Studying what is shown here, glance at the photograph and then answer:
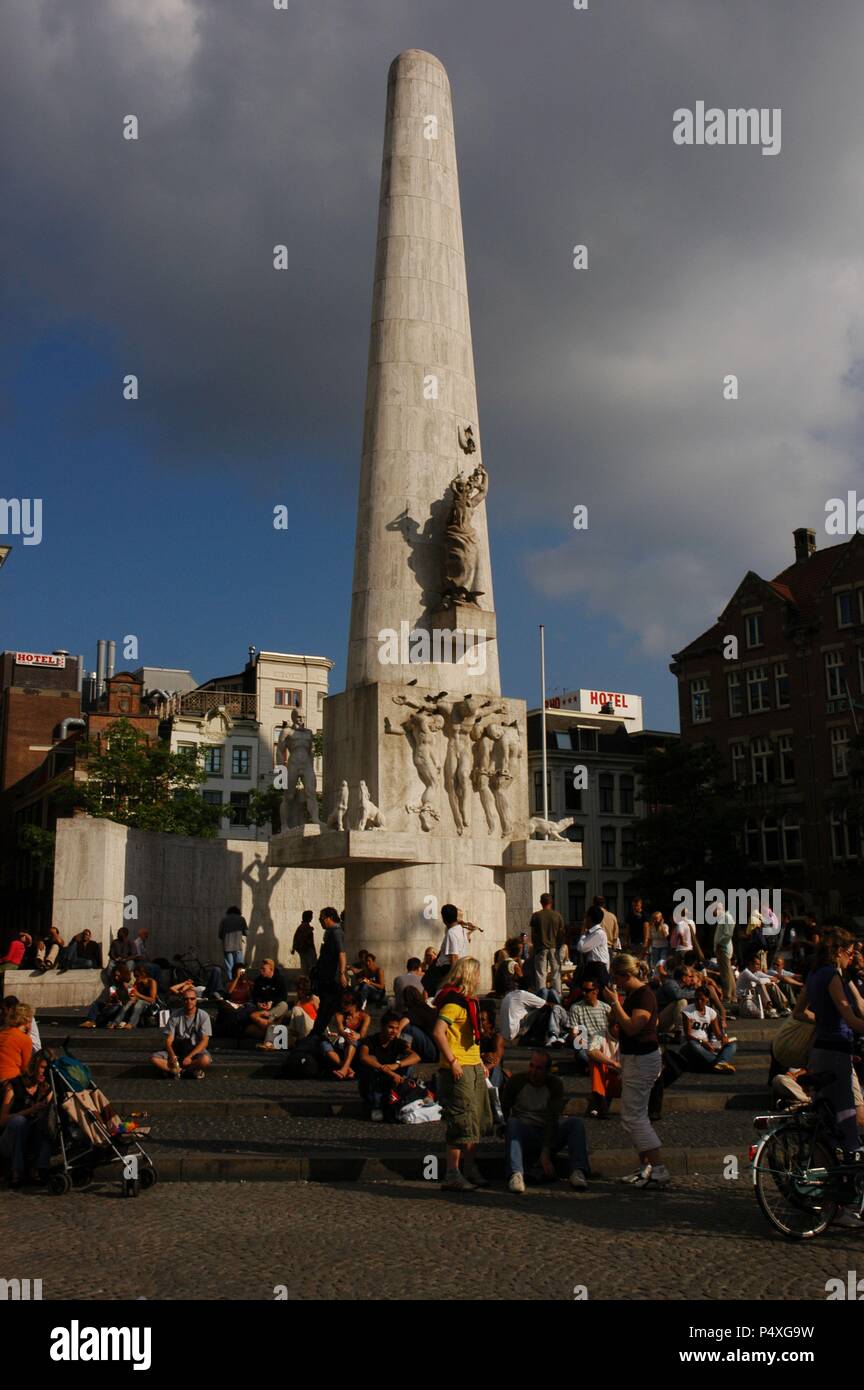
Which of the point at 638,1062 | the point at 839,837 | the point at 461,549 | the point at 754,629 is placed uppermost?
the point at 754,629

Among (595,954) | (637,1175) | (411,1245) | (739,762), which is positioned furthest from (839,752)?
(411,1245)

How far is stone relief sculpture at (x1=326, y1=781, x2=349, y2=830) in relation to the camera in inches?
871

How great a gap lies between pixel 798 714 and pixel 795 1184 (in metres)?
48.3

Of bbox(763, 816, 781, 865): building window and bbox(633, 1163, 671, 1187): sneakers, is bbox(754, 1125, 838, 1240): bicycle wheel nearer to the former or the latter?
bbox(633, 1163, 671, 1187): sneakers

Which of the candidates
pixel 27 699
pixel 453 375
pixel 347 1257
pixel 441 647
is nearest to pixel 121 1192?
pixel 347 1257

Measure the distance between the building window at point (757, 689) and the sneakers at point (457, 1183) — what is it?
48401 mm

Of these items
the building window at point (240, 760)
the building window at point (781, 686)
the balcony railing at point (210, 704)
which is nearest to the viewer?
the building window at point (781, 686)

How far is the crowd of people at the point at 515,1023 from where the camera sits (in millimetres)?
10172

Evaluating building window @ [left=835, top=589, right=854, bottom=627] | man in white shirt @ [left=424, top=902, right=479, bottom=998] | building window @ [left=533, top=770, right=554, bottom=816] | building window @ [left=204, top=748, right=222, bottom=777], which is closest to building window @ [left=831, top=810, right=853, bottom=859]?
building window @ [left=835, top=589, right=854, bottom=627]

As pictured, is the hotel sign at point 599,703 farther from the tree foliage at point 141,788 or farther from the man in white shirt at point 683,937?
the man in white shirt at point 683,937

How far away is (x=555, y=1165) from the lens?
1082 centimetres

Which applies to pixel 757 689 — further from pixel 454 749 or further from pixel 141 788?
pixel 454 749

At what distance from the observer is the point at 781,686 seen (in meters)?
56.4

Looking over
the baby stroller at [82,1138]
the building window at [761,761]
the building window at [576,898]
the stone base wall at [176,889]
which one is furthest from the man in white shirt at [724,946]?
the building window at [576,898]
